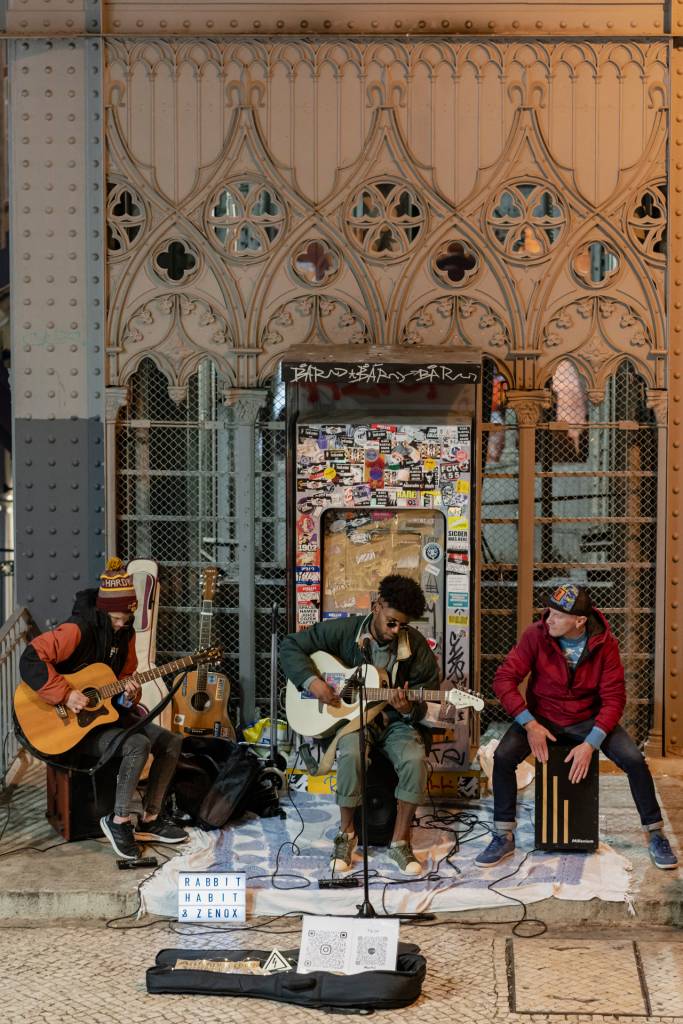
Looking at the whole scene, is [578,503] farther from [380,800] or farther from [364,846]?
[364,846]

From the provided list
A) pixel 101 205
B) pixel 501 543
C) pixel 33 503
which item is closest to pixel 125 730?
pixel 33 503

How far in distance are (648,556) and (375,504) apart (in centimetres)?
217

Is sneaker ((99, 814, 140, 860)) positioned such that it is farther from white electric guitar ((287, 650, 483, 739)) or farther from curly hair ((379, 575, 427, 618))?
curly hair ((379, 575, 427, 618))

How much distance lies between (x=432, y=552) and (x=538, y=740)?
1763 millimetres

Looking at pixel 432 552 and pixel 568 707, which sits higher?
pixel 432 552

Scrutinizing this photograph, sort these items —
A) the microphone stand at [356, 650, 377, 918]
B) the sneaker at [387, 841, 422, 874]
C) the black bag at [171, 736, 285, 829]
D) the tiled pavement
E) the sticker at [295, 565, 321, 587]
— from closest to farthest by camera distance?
the tiled pavement < the microphone stand at [356, 650, 377, 918] < the sneaker at [387, 841, 422, 874] < the black bag at [171, 736, 285, 829] < the sticker at [295, 565, 321, 587]

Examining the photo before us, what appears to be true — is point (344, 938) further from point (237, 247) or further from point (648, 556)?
point (237, 247)

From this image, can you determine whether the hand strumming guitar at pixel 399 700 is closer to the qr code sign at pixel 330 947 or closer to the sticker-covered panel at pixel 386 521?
the sticker-covered panel at pixel 386 521

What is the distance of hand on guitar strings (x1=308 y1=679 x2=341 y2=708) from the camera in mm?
7375

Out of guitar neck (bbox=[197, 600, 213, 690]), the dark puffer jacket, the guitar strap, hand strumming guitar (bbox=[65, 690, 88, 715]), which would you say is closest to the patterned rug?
the guitar strap

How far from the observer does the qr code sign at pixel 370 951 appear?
5871mm

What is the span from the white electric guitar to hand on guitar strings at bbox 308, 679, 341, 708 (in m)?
0.05

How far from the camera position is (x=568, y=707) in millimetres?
7371

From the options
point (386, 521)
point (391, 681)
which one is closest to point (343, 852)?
point (391, 681)
